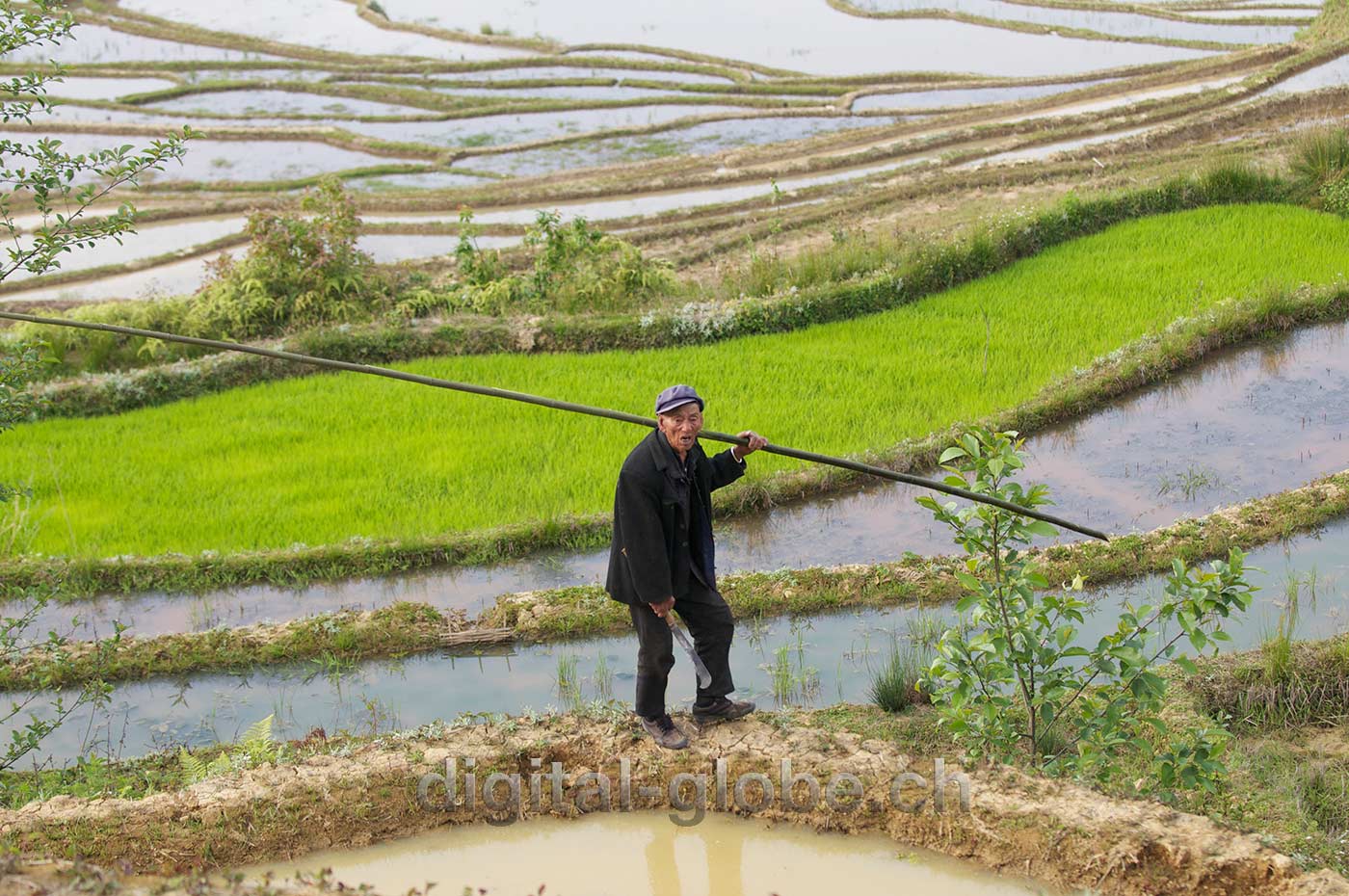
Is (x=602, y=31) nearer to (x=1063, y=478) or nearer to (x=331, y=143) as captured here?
(x=331, y=143)

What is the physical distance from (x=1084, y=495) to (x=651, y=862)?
3.50 m

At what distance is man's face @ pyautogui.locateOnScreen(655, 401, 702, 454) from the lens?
4.18m

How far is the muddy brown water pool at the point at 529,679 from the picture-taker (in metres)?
5.24

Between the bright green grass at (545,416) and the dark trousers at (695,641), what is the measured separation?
230 centimetres

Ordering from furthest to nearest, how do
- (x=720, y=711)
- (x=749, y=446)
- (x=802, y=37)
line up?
(x=802, y=37), (x=720, y=711), (x=749, y=446)

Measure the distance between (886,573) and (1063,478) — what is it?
154 centimetres

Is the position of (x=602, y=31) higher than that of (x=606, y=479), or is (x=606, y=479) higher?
(x=602, y=31)

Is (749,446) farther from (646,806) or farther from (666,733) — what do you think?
(646,806)

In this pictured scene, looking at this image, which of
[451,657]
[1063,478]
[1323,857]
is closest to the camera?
[1323,857]

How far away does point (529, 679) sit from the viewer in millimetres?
5473

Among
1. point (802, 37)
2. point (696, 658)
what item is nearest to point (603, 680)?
point (696, 658)

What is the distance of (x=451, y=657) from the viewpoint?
5.70 metres

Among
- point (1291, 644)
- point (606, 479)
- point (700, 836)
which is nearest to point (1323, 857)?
point (1291, 644)

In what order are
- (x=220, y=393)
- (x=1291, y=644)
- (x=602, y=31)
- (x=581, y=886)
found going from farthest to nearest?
1. (x=602, y=31)
2. (x=220, y=393)
3. (x=1291, y=644)
4. (x=581, y=886)
